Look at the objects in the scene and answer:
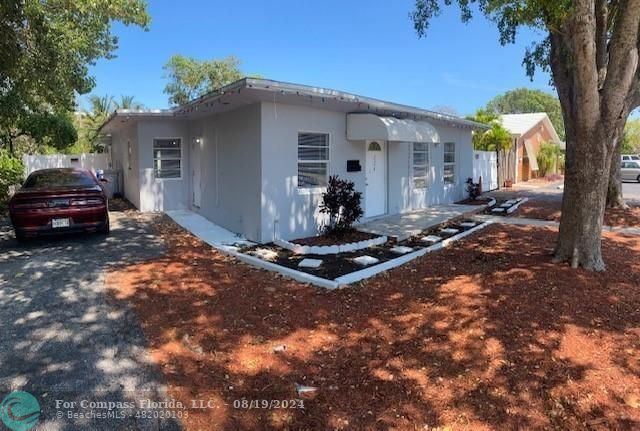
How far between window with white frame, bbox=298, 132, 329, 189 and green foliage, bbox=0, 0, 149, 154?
18.0 feet

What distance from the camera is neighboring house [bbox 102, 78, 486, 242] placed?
9336mm

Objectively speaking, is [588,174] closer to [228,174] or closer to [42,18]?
[228,174]

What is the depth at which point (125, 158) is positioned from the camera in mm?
17016

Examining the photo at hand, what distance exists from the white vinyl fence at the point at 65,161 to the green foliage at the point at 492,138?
20839mm

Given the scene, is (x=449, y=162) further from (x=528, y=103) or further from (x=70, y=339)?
(x=528, y=103)

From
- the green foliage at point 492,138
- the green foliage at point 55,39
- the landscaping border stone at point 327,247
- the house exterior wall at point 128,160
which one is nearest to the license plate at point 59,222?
the green foliage at point 55,39

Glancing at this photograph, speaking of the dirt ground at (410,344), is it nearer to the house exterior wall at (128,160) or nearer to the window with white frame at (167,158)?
the window with white frame at (167,158)

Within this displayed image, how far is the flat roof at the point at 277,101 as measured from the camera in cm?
805

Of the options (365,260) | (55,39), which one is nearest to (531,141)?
(365,260)

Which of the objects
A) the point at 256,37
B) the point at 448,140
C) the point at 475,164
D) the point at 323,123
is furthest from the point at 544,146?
the point at 323,123

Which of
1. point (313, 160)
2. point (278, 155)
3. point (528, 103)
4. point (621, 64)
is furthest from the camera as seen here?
point (528, 103)

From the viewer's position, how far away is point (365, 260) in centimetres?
798

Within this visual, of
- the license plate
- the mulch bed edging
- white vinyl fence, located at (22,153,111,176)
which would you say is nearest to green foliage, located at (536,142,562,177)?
the mulch bed edging

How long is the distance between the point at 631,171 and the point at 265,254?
31.8 meters
